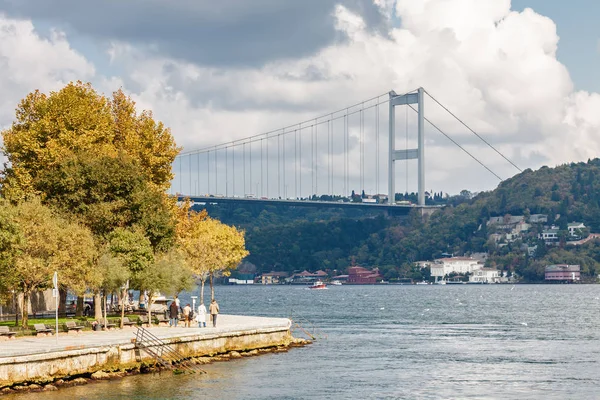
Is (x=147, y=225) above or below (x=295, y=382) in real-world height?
above

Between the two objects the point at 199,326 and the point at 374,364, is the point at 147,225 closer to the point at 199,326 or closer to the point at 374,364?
the point at 199,326

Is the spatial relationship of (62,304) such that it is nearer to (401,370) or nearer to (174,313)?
(174,313)

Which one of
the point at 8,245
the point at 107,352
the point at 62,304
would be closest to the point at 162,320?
the point at 62,304

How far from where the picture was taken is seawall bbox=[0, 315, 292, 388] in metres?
38.6

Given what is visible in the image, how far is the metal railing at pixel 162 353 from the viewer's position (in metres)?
45.8

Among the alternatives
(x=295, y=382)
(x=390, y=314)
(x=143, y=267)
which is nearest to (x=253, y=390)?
(x=295, y=382)

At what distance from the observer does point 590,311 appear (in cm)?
12900

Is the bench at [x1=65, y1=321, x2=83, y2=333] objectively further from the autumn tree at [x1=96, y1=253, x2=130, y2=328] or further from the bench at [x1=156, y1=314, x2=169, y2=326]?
the bench at [x1=156, y1=314, x2=169, y2=326]

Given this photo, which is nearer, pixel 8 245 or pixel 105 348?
pixel 105 348

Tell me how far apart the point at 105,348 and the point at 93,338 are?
4.18m

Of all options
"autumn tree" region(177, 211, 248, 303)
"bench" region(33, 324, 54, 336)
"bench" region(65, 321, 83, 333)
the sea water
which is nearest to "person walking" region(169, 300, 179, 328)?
the sea water

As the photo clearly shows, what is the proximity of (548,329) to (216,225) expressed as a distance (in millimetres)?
27980

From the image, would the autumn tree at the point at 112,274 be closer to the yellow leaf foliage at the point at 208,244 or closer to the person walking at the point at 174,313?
the person walking at the point at 174,313

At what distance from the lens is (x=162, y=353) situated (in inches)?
1837
